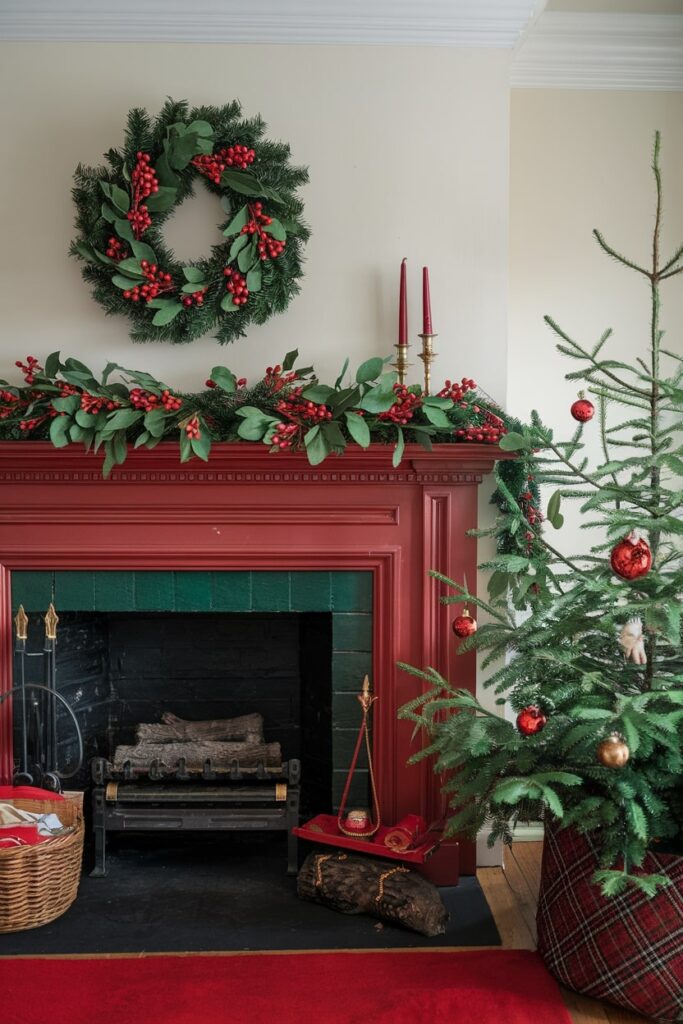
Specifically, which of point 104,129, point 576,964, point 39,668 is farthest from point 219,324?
point 576,964

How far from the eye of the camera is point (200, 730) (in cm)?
296

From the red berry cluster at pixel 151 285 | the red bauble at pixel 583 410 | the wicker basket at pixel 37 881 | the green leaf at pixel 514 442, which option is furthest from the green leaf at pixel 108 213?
the wicker basket at pixel 37 881

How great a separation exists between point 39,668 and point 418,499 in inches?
49.3

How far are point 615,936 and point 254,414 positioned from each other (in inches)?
60.2

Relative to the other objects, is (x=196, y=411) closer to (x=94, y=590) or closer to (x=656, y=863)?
(x=94, y=590)

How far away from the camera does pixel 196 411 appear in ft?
8.14

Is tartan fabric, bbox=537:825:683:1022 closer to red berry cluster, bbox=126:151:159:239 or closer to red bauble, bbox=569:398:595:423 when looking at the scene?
red bauble, bbox=569:398:595:423

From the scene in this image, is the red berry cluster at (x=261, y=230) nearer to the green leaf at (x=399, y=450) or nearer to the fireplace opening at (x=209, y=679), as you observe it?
the green leaf at (x=399, y=450)

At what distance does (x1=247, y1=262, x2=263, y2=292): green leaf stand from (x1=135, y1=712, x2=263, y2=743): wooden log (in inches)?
54.2

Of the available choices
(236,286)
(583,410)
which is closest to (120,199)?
(236,286)

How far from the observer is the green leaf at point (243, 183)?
2482 millimetres

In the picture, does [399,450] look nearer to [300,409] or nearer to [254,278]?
[300,409]

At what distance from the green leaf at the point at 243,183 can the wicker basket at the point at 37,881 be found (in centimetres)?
182

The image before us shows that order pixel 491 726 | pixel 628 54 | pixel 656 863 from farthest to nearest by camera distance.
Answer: pixel 628 54 < pixel 491 726 < pixel 656 863
